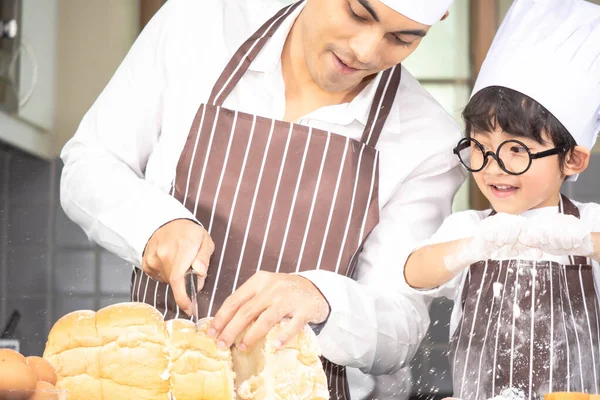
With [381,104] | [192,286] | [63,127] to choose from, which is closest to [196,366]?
[192,286]

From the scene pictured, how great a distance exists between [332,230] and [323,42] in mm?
283

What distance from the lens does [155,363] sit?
2.89 ft

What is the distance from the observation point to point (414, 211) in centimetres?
139

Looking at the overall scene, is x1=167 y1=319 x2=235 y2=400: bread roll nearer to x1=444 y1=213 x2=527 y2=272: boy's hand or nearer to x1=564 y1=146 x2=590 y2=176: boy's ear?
x1=444 y1=213 x2=527 y2=272: boy's hand

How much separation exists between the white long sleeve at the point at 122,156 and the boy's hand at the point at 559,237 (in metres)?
0.47

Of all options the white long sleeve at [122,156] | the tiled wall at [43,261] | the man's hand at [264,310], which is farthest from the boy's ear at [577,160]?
the tiled wall at [43,261]

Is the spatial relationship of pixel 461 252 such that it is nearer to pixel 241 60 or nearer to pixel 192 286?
pixel 192 286

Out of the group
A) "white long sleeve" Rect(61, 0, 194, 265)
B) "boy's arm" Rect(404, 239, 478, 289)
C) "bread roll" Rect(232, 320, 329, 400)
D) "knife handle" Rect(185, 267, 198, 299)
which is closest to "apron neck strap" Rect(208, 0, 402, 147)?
"white long sleeve" Rect(61, 0, 194, 265)

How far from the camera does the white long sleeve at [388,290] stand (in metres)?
1.17

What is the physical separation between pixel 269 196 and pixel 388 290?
0.23 meters

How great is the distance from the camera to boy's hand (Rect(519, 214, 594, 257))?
113 cm

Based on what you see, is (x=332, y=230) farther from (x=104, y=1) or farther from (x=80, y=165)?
(x=104, y=1)

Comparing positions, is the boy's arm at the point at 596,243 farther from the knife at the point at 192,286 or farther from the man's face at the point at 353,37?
the knife at the point at 192,286

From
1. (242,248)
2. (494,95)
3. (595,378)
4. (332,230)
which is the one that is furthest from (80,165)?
(595,378)
